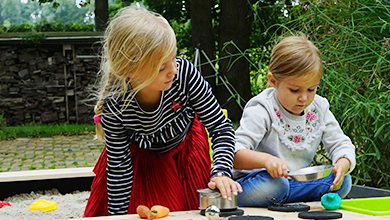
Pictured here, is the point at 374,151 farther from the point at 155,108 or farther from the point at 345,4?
the point at 155,108

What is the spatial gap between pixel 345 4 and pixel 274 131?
1.15m

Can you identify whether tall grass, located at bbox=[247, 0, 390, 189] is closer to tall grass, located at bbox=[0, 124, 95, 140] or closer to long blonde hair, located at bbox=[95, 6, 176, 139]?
long blonde hair, located at bbox=[95, 6, 176, 139]

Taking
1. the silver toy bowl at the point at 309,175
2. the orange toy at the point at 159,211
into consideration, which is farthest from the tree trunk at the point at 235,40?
the orange toy at the point at 159,211

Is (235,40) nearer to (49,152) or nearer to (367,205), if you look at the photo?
(49,152)

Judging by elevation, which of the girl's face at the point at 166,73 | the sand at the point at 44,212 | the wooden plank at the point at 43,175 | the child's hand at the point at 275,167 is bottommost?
the sand at the point at 44,212

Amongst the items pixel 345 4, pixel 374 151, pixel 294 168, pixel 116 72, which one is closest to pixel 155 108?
pixel 116 72

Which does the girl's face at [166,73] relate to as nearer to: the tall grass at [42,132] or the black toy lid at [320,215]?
the black toy lid at [320,215]

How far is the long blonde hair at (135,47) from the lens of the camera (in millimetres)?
1690

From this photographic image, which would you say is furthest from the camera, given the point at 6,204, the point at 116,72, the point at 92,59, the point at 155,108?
the point at 92,59

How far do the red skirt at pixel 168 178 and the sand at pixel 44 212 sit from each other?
42cm

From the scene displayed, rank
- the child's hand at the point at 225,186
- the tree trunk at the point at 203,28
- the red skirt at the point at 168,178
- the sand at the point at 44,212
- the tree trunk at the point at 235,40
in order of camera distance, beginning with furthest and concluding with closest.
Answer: the tree trunk at the point at 203,28 < the tree trunk at the point at 235,40 < the sand at the point at 44,212 < the red skirt at the point at 168,178 < the child's hand at the point at 225,186

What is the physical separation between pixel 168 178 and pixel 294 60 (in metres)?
0.69

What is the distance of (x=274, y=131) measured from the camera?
1.96 metres

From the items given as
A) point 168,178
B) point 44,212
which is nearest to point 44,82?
point 44,212
